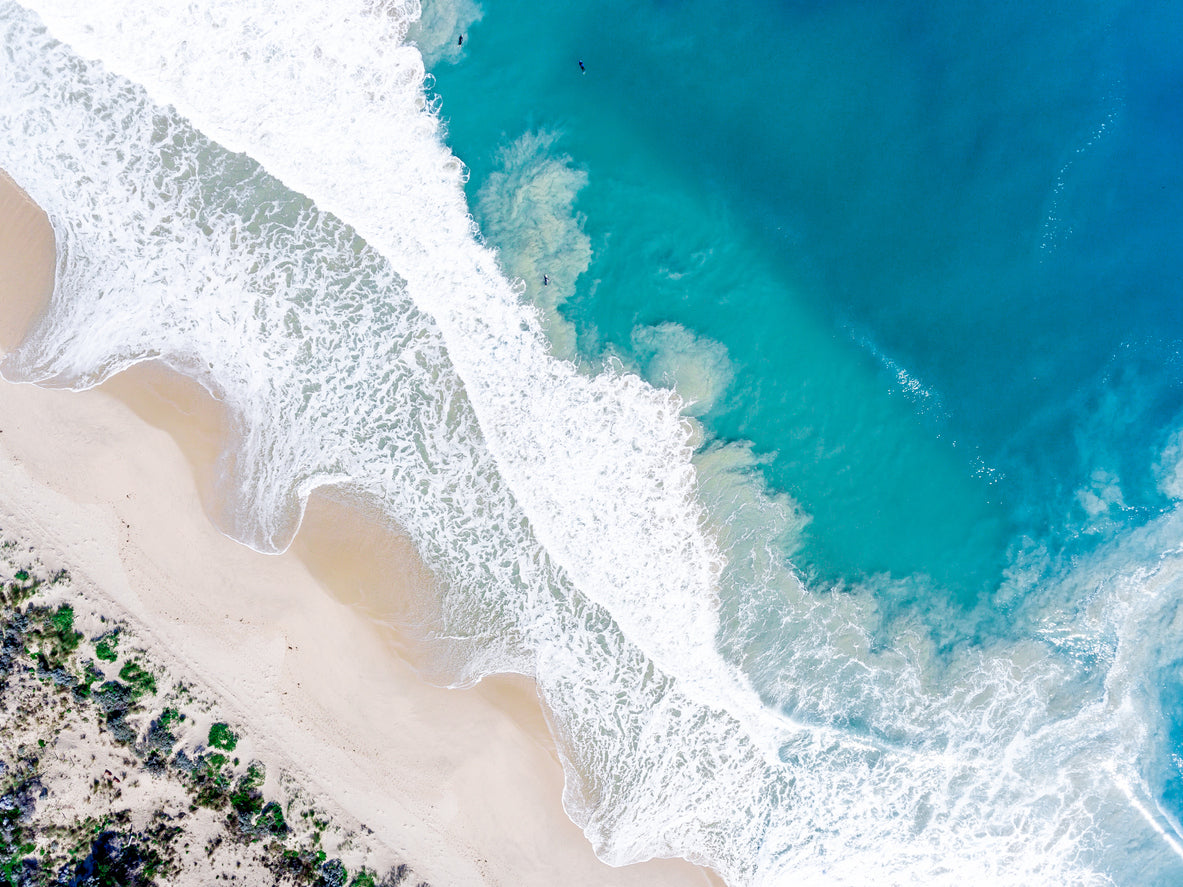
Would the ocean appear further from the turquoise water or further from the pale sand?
the pale sand

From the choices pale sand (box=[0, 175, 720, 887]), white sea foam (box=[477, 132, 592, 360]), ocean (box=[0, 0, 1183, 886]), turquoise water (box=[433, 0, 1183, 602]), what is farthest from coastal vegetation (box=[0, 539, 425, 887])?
turquoise water (box=[433, 0, 1183, 602])

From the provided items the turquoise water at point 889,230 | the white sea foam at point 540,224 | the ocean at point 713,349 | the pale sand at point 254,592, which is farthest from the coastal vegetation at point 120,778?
the turquoise water at point 889,230

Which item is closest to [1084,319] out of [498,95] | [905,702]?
[905,702]

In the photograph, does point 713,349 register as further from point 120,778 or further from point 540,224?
point 120,778

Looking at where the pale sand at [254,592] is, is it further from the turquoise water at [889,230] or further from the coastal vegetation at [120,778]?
the turquoise water at [889,230]

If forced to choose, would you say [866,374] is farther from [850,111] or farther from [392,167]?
[392,167]

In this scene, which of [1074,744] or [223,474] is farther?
[1074,744]
